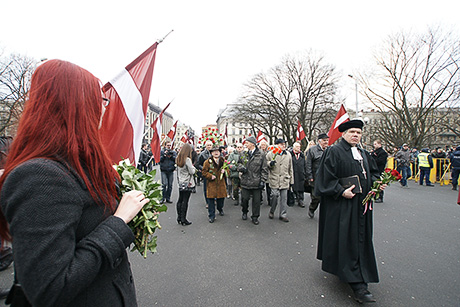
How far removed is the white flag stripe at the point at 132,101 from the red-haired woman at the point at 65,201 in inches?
46.8

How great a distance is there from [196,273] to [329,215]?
2.09 m

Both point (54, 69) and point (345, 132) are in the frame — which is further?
point (345, 132)

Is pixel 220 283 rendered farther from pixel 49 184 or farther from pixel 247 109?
pixel 247 109

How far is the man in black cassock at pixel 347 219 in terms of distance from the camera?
2.92m

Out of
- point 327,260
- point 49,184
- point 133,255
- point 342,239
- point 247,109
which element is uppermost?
point 247,109

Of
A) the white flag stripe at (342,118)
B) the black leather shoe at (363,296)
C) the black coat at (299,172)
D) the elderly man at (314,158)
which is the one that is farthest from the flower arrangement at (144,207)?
the black coat at (299,172)

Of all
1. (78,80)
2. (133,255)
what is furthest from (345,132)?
(133,255)

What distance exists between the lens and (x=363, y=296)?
2.77 m

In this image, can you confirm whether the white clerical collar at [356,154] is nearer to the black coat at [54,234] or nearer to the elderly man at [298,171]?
the black coat at [54,234]

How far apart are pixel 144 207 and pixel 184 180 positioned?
440 cm

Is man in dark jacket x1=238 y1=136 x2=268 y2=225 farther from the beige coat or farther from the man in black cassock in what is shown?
the man in black cassock

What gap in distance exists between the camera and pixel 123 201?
1.22 metres

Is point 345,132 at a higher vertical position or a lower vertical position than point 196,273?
higher

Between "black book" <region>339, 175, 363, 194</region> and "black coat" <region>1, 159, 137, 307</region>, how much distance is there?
287cm
